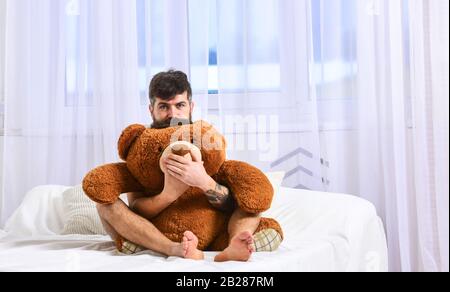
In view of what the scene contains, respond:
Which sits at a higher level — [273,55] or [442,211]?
[273,55]

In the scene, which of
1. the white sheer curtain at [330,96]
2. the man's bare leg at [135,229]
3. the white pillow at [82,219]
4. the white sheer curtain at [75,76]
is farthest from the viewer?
the white sheer curtain at [75,76]

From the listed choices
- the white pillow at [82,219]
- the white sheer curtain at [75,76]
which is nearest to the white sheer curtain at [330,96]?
the white sheer curtain at [75,76]

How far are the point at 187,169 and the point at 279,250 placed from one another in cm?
30

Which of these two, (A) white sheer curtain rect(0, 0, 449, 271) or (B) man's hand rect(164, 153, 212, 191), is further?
(A) white sheer curtain rect(0, 0, 449, 271)

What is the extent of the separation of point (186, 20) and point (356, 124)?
784 mm

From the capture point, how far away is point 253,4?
2.06 meters

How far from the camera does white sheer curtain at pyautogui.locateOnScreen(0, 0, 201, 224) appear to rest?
2.09 m

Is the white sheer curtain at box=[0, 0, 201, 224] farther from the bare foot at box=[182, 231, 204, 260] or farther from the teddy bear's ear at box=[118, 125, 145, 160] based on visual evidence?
the bare foot at box=[182, 231, 204, 260]

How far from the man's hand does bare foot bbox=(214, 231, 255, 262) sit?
0.18 m

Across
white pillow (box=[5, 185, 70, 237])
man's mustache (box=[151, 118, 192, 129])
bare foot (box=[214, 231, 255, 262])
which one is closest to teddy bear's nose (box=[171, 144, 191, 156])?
man's mustache (box=[151, 118, 192, 129])

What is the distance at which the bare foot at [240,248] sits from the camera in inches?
43.6

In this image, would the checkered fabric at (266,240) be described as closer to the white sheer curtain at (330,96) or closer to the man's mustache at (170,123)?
the man's mustache at (170,123)
